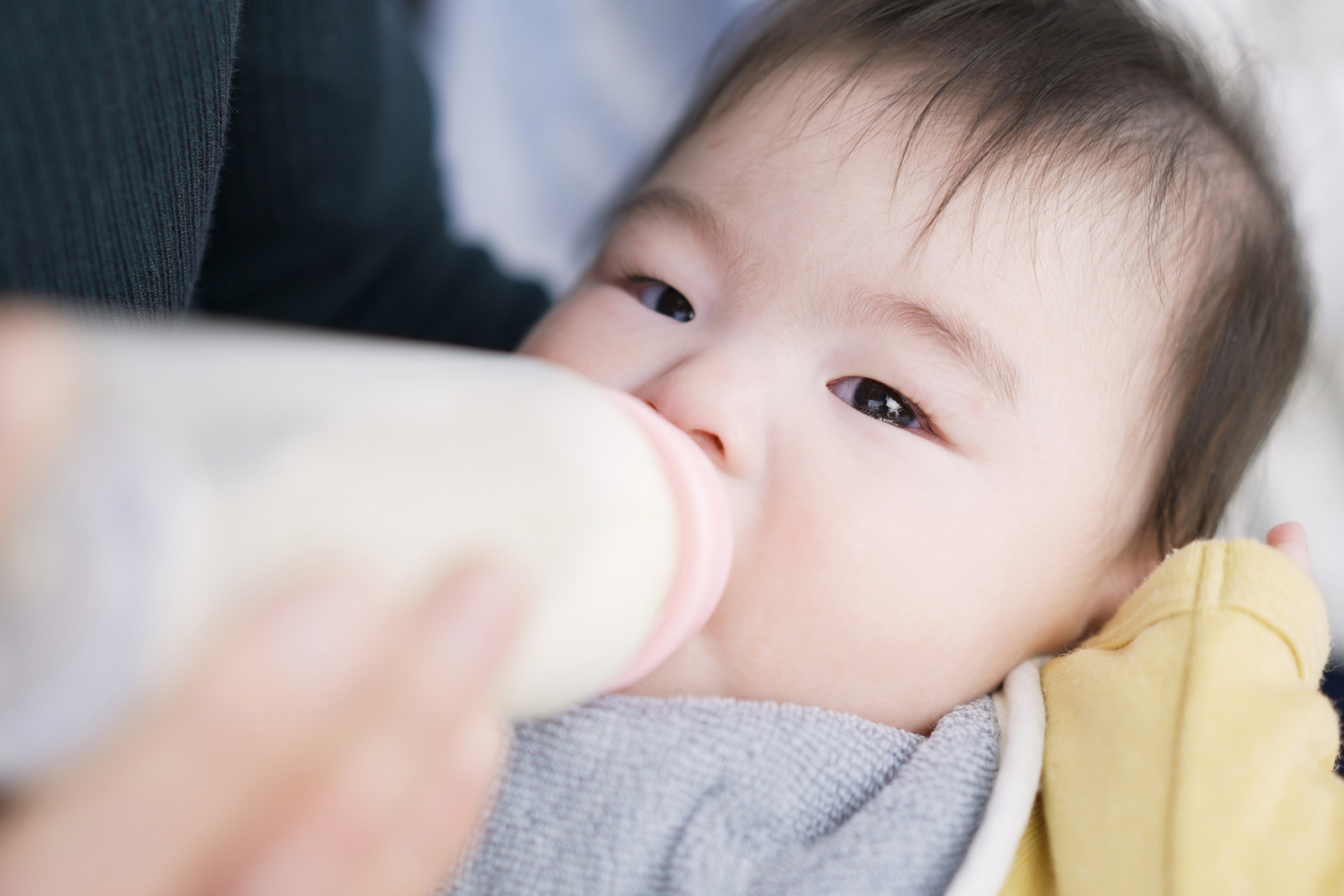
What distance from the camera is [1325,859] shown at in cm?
64

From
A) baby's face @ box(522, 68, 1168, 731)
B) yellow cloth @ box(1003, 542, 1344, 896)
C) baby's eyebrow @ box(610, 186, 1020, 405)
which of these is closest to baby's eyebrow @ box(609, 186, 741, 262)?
baby's face @ box(522, 68, 1168, 731)

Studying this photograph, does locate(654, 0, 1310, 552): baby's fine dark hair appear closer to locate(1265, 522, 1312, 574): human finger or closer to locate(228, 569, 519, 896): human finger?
locate(1265, 522, 1312, 574): human finger

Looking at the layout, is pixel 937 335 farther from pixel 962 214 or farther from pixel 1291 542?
pixel 1291 542

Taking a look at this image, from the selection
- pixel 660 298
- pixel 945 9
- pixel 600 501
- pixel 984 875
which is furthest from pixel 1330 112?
pixel 600 501

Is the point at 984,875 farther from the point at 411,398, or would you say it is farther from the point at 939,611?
the point at 411,398

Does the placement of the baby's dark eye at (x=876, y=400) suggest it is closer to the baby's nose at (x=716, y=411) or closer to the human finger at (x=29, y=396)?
the baby's nose at (x=716, y=411)

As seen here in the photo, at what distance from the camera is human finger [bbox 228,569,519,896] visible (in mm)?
342

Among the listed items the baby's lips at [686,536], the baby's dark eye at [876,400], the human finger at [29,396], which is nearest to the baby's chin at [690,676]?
the baby's lips at [686,536]

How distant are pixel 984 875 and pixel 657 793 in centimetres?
23

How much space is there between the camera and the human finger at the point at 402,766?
0.34 meters

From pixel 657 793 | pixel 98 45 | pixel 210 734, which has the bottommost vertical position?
pixel 657 793

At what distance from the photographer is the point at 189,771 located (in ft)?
1.05

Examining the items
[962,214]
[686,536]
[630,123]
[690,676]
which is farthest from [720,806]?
[630,123]

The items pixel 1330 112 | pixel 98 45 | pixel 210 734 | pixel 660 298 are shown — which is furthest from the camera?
pixel 1330 112
